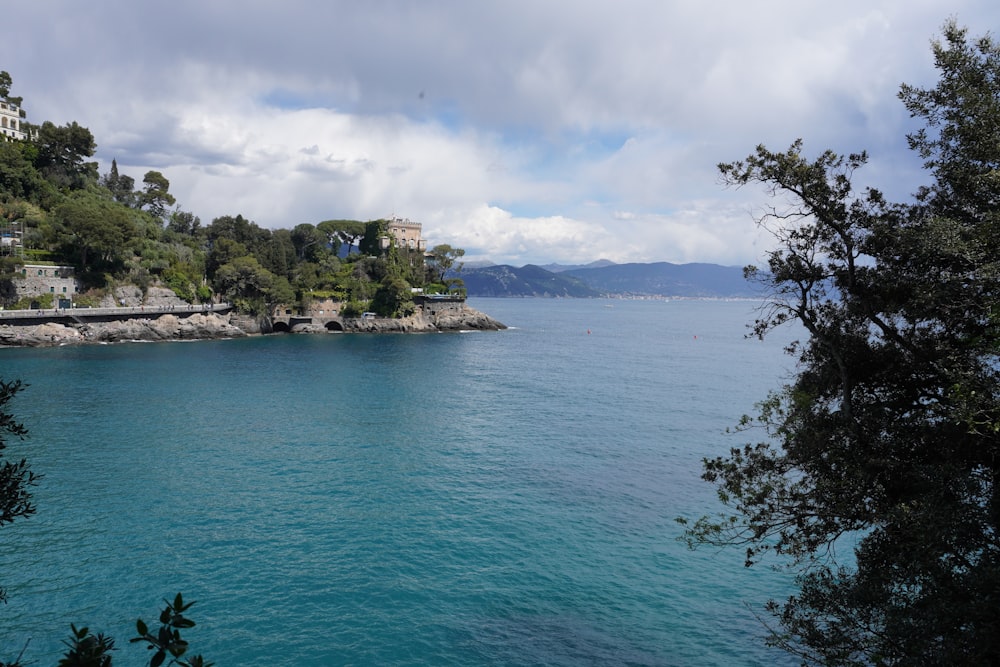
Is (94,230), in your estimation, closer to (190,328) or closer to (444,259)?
(190,328)

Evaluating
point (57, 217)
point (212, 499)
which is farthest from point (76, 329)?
point (212, 499)

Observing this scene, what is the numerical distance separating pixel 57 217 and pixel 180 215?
31.8m

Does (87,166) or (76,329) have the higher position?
(87,166)

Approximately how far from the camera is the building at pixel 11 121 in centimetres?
10425

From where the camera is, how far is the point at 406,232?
13912cm

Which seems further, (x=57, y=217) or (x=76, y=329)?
(x=57, y=217)

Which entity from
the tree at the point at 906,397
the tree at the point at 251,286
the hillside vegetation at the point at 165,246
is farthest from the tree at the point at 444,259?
the tree at the point at 906,397

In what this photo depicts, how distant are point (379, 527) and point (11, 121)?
5011 inches

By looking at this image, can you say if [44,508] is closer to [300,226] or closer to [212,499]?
[212,499]

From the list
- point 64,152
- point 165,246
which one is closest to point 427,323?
point 165,246

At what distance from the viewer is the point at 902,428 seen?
11211 mm

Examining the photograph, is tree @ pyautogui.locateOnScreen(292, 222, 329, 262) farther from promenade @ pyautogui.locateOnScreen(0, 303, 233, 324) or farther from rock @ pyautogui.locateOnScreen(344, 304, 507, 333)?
promenade @ pyautogui.locateOnScreen(0, 303, 233, 324)

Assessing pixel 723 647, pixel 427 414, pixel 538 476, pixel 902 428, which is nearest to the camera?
pixel 902 428

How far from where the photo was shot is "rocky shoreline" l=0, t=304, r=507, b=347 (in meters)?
74.6
